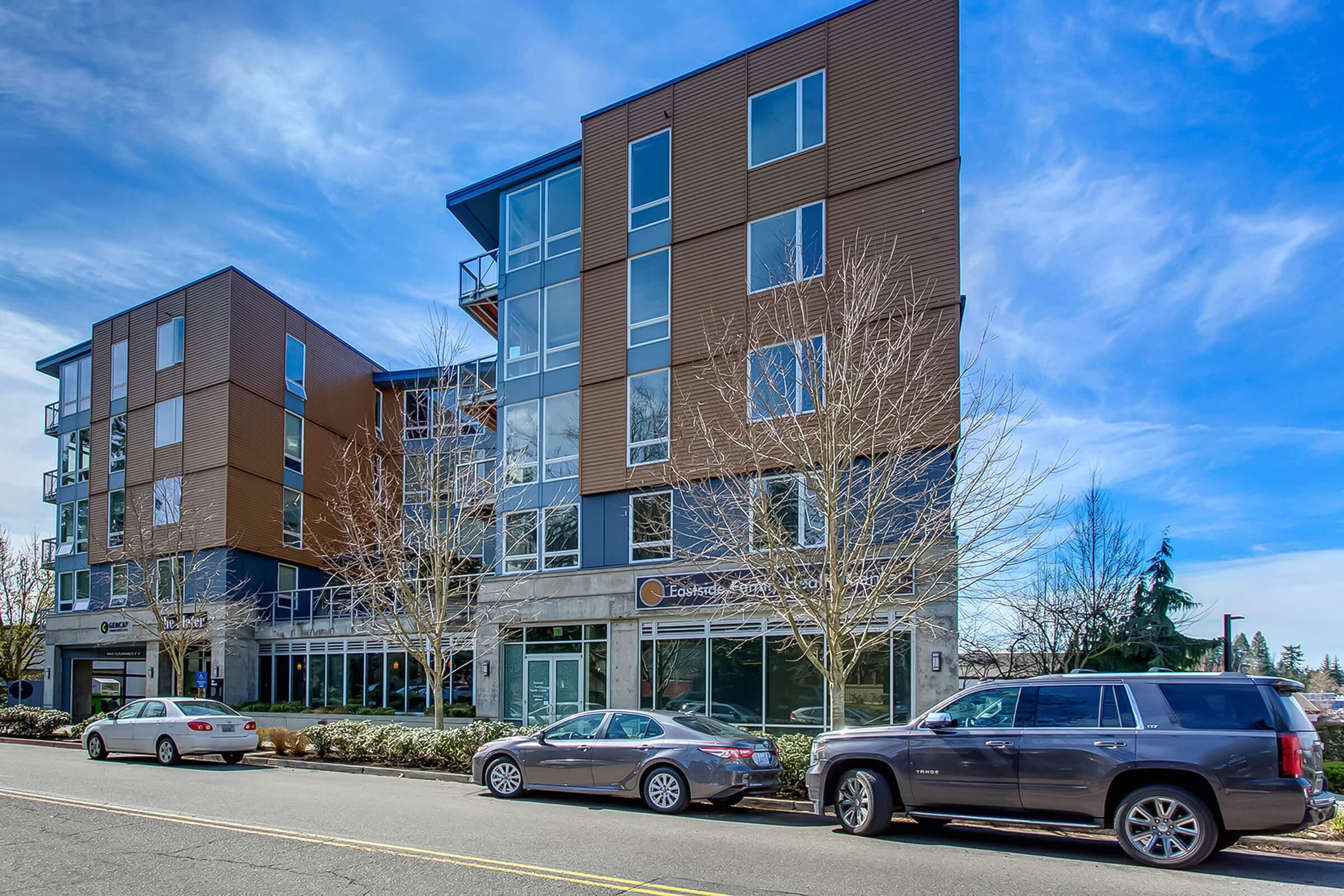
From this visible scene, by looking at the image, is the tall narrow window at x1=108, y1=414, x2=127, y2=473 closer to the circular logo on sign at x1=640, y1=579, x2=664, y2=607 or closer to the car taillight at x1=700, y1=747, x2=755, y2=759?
the circular logo on sign at x1=640, y1=579, x2=664, y2=607

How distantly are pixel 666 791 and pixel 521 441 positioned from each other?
14.1 metres

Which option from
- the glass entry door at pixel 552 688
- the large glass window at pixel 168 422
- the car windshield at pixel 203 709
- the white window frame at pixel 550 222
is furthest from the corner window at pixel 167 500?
the white window frame at pixel 550 222

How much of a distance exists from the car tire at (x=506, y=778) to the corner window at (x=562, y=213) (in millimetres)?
14828

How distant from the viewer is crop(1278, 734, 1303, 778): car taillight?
26.6ft

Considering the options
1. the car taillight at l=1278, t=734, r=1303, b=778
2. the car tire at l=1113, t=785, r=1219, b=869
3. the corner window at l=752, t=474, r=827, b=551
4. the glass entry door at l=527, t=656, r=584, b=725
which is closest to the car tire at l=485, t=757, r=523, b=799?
the corner window at l=752, t=474, r=827, b=551

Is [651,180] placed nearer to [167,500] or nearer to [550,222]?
[550,222]

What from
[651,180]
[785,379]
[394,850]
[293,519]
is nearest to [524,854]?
[394,850]

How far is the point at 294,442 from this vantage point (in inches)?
1393

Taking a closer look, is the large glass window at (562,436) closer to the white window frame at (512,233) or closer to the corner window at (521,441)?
the corner window at (521,441)

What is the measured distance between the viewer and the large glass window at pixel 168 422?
33625 mm

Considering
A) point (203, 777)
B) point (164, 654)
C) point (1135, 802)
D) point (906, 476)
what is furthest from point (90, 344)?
point (1135, 802)

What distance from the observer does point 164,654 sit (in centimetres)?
3241

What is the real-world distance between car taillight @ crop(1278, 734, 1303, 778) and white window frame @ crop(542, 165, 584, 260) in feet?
64.0

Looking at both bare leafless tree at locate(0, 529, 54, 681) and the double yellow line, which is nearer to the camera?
the double yellow line
